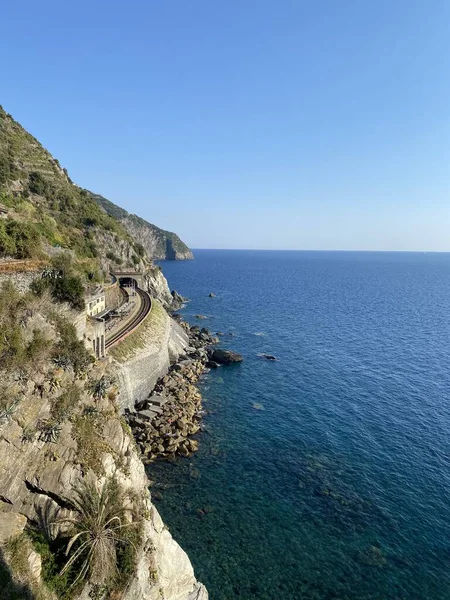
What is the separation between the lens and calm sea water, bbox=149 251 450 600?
23.5 meters

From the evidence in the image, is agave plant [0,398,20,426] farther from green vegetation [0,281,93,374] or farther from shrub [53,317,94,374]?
shrub [53,317,94,374]

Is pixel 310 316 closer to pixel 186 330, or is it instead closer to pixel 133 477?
pixel 186 330

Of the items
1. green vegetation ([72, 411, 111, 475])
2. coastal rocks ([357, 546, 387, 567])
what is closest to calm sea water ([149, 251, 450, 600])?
coastal rocks ([357, 546, 387, 567])

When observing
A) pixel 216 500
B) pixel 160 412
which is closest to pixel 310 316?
pixel 160 412

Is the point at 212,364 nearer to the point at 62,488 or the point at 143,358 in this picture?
the point at 143,358

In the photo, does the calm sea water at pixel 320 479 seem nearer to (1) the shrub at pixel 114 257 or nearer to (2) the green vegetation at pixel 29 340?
(2) the green vegetation at pixel 29 340

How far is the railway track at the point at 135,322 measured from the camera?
41.1 m

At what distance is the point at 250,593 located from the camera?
2188 centimetres

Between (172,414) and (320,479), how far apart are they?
16403 mm

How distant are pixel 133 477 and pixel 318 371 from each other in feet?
132

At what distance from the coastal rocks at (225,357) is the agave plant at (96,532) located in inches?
1614

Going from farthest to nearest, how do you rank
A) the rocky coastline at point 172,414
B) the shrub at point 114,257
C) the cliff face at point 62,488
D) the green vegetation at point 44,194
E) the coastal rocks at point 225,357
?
the shrub at point 114,257, the coastal rocks at point 225,357, the green vegetation at point 44,194, the rocky coastline at point 172,414, the cliff face at point 62,488

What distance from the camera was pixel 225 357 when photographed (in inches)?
2371

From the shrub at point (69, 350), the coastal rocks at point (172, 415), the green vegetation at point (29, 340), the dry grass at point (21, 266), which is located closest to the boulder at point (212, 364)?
the coastal rocks at point (172, 415)
